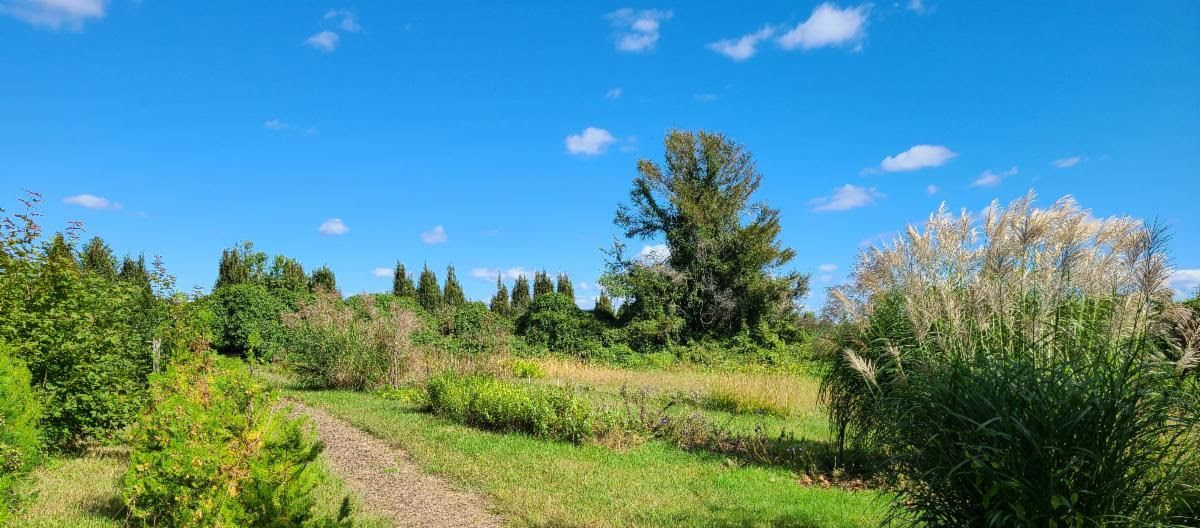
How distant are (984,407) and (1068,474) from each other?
1.48 ft

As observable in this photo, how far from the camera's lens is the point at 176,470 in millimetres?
4059

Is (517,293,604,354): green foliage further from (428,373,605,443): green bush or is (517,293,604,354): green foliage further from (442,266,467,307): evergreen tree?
(428,373,605,443): green bush

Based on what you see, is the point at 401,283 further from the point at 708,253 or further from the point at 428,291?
the point at 708,253

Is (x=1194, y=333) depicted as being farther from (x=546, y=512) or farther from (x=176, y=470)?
(x=176, y=470)

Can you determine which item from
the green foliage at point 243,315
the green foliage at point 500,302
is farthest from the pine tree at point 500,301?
the green foliage at point 243,315

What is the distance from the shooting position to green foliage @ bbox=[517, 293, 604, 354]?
2508cm

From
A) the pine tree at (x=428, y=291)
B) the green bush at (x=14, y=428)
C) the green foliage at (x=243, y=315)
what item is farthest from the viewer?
the pine tree at (x=428, y=291)

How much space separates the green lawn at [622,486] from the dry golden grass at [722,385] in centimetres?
290

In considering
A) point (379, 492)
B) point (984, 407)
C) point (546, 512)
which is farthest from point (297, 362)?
point (984, 407)

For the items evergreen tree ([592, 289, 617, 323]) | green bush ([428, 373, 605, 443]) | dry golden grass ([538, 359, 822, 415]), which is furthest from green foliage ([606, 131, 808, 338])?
green bush ([428, 373, 605, 443])

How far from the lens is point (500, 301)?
3566cm

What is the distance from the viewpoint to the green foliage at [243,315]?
836 inches

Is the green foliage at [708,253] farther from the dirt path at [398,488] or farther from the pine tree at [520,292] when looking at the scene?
the dirt path at [398,488]

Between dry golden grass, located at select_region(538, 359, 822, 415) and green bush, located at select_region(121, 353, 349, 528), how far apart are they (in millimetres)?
6988
